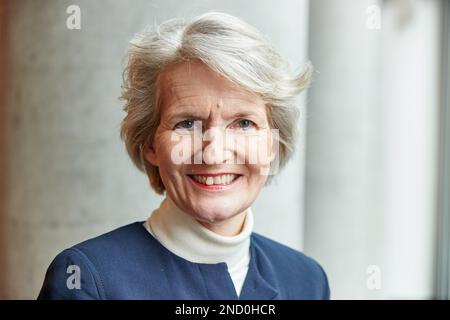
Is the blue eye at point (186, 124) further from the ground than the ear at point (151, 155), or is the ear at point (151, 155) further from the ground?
the blue eye at point (186, 124)

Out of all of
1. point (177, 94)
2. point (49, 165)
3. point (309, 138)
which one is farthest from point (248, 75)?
point (49, 165)

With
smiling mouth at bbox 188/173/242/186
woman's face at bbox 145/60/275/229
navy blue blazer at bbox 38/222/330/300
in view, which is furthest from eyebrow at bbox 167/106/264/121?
navy blue blazer at bbox 38/222/330/300

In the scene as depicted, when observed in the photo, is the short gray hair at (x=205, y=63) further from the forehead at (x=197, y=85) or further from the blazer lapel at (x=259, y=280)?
the blazer lapel at (x=259, y=280)

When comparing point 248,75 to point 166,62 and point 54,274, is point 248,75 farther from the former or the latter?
point 54,274

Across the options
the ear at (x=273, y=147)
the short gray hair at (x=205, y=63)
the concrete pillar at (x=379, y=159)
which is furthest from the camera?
the concrete pillar at (x=379, y=159)

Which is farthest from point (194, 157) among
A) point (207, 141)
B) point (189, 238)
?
point (189, 238)

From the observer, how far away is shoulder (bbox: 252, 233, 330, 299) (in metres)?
1.29

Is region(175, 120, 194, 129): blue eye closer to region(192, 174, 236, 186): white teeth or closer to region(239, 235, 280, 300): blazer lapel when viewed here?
region(192, 174, 236, 186): white teeth

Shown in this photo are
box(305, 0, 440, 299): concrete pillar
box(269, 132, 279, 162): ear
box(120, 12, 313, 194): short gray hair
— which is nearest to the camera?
box(120, 12, 313, 194): short gray hair

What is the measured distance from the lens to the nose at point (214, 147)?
1.13 meters

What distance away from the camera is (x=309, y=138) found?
136cm

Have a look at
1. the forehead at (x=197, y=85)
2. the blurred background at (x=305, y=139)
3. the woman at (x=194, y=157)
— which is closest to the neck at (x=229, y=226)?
the woman at (x=194, y=157)

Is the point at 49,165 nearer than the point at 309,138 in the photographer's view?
Yes
